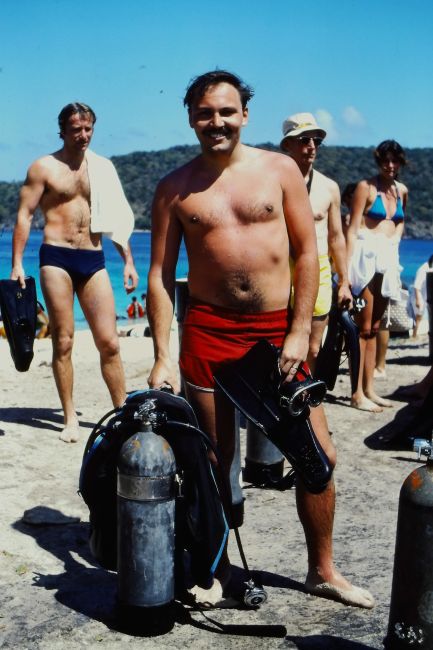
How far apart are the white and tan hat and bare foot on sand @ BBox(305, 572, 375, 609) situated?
10.9ft

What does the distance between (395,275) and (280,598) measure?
15.5 feet

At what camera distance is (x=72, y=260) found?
22.9 ft

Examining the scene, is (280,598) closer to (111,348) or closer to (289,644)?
(289,644)

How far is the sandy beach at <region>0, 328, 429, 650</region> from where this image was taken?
3865 millimetres

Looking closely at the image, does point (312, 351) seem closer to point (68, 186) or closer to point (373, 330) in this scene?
point (373, 330)

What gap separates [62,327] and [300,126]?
2.26 m

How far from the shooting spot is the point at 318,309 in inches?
263

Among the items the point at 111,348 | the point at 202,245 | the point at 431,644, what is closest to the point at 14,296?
the point at 111,348

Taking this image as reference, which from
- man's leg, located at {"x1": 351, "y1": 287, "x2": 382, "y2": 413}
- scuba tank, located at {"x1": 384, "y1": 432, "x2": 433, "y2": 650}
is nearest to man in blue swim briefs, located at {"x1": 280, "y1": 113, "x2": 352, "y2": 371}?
man's leg, located at {"x1": 351, "y1": 287, "x2": 382, "y2": 413}

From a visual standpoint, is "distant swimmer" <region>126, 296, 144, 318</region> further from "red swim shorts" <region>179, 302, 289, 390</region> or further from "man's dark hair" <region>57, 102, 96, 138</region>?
"red swim shorts" <region>179, 302, 289, 390</region>

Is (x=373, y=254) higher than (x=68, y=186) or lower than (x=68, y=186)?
lower

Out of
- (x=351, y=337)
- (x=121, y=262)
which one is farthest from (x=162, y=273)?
(x=121, y=262)

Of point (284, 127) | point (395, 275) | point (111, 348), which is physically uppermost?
point (284, 127)

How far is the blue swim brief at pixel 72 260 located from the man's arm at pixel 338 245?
5.59 ft
